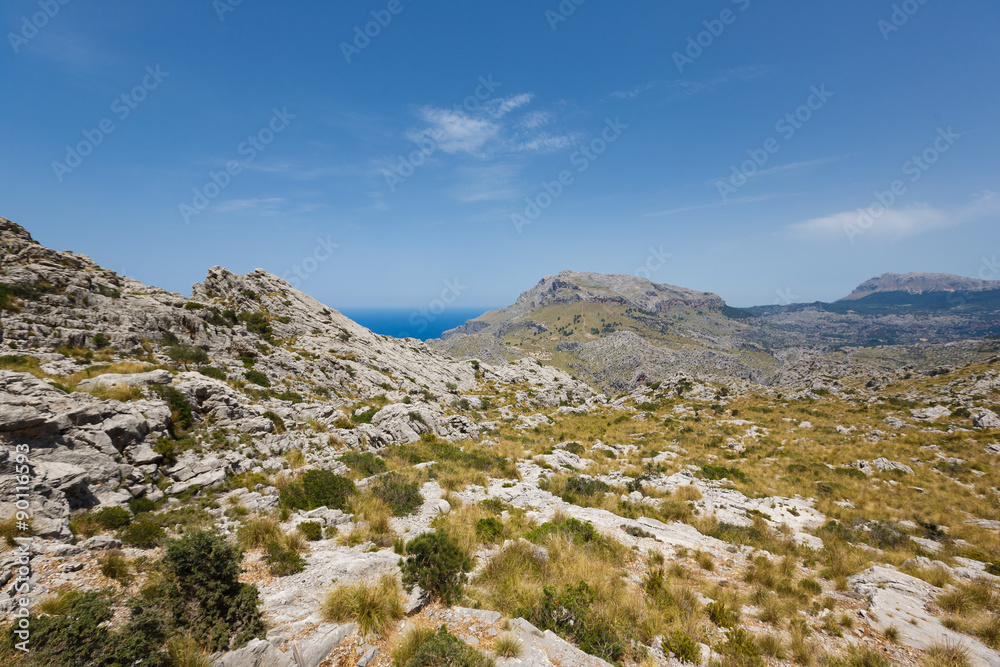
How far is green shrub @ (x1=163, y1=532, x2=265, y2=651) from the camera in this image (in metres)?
5.72

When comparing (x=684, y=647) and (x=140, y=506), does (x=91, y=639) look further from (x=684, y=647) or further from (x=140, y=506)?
(x=684, y=647)

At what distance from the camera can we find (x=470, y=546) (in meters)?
9.66

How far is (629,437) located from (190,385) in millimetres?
31721

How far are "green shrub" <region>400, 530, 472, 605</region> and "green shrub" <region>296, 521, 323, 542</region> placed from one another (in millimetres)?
3341

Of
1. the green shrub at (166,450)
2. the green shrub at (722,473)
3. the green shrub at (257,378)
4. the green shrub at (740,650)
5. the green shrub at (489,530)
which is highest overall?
the green shrub at (257,378)

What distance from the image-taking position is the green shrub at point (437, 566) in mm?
7715

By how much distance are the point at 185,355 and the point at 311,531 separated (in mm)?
22082

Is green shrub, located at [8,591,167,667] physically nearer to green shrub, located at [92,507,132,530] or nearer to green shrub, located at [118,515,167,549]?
green shrub, located at [118,515,167,549]

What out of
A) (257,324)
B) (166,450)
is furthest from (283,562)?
(257,324)

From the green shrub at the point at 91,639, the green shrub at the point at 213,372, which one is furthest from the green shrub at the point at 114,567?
the green shrub at the point at 213,372

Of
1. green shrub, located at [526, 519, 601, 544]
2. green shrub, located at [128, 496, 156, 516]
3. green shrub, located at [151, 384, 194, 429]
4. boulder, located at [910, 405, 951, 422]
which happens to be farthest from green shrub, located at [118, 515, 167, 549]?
boulder, located at [910, 405, 951, 422]

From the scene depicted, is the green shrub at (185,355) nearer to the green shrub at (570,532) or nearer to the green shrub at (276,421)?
the green shrub at (276,421)

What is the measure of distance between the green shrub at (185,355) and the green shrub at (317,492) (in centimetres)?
1743

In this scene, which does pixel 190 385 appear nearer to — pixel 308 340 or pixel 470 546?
pixel 470 546
